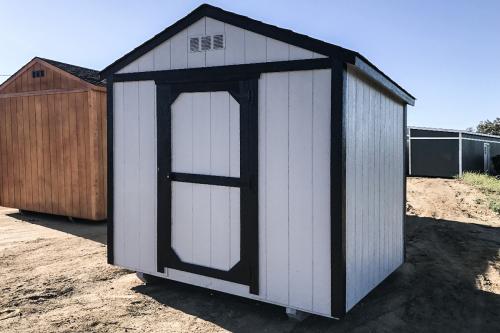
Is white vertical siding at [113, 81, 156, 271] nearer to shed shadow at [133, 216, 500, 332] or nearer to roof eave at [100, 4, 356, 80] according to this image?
roof eave at [100, 4, 356, 80]

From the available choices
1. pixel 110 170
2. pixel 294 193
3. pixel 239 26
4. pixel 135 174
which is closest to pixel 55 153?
pixel 110 170

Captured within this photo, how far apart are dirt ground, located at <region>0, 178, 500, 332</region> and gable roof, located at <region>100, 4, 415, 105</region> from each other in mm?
2351

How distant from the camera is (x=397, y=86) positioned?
206 inches

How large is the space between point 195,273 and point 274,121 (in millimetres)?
1826

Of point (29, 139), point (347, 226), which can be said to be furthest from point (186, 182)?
point (29, 139)

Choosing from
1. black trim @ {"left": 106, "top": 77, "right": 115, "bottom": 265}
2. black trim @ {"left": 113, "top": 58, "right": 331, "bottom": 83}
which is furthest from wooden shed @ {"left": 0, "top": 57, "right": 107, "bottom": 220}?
black trim @ {"left": 113, "top": 58, "right": 331, "bottom": 83}

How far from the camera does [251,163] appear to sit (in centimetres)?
423

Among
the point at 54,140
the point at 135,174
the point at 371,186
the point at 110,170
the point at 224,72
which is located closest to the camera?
the point at 224,72

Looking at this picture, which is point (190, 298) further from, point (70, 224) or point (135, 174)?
point (70, 224)

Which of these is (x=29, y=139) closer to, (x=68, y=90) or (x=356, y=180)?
(x=68, y=90)

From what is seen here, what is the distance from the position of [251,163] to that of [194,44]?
4.73 feet

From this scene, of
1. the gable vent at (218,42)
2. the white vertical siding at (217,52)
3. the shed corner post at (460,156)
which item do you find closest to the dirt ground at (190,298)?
the white vertical siding at (217,52)

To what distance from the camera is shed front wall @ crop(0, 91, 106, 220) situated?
867 centimetres

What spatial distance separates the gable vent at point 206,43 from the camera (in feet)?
14.8
